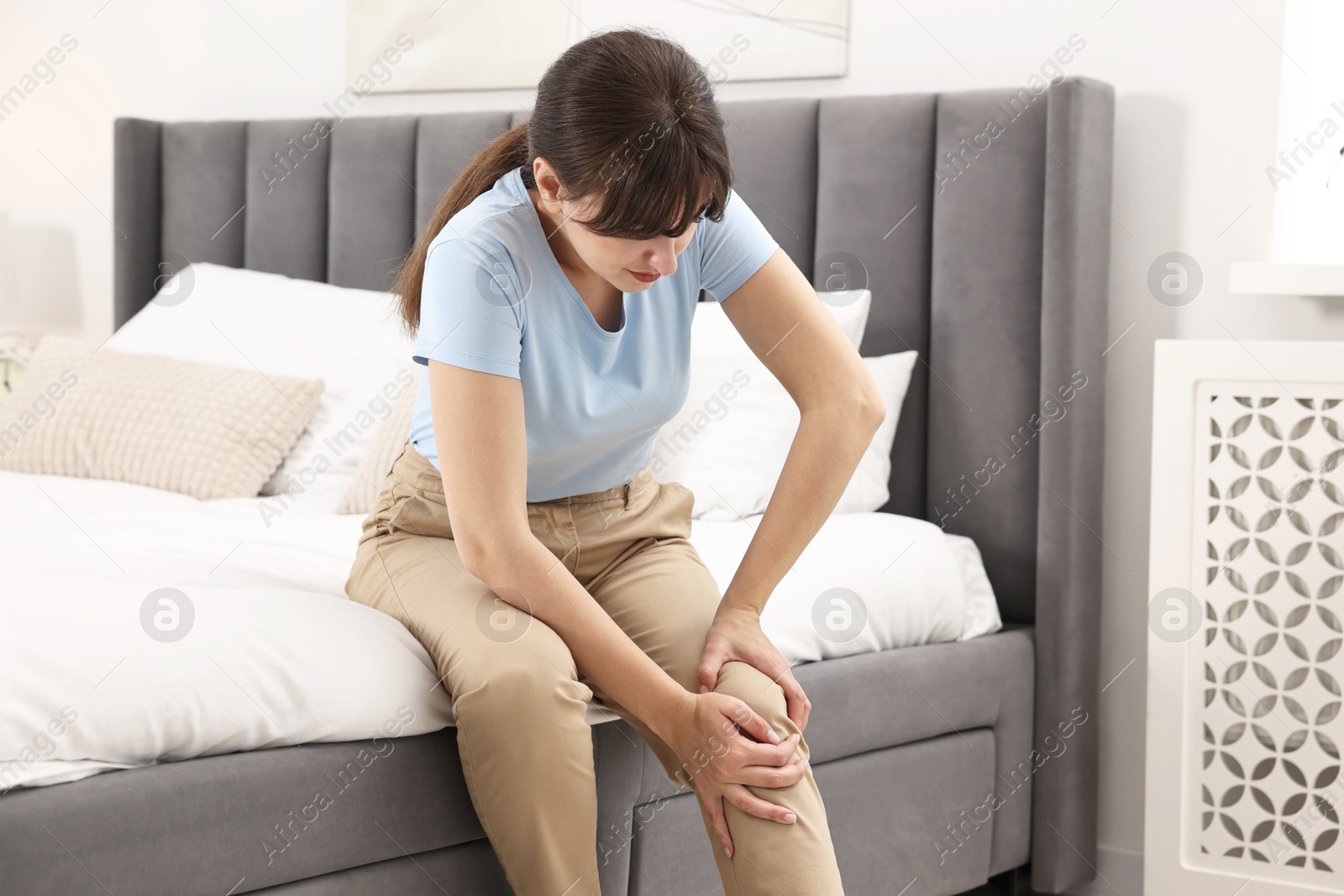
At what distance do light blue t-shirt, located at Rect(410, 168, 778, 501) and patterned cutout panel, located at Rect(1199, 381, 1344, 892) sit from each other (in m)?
0.86

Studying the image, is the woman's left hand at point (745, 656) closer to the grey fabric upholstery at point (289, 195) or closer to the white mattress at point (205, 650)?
the white mattress at point (205, 650)

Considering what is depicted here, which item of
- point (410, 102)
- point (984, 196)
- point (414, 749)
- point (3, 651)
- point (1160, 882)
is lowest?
point (1160, 882)

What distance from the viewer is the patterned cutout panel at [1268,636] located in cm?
170

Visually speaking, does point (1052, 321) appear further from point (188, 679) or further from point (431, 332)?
point (188, 679)

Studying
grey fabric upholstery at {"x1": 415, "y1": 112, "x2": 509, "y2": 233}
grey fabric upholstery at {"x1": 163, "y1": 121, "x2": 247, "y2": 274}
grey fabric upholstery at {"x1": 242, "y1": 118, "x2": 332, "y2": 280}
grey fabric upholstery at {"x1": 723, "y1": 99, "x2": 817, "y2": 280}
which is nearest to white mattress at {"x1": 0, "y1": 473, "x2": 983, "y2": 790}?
grey fabric upholstery at {"x1": 723, "y1": 99, "x2": 817, "y2": 280}

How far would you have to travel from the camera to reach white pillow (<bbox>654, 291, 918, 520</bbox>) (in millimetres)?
1896

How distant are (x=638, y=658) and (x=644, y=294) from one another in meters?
0.37

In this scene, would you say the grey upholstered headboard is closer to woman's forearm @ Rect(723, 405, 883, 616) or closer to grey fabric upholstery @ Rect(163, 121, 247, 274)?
woman's forearm @ Rect(723, 405, 883, 616)

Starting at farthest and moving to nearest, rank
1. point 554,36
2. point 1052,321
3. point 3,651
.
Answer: point 554,36
point 1052,321
point 3,651

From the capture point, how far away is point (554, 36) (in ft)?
8.13

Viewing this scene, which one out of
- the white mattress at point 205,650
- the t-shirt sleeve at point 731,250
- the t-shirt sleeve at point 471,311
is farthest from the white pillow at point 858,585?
the t-shirt sleeve at point 471,311

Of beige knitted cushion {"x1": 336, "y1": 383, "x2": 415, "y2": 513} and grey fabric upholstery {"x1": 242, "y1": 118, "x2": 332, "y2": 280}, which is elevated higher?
grey fabric upholstery {"x1": 242, "y1": 118, "x2": 332, "y2": 280}

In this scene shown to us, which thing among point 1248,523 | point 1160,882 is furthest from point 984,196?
point 1160,882

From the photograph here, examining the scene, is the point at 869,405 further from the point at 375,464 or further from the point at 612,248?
the point at 375,464
